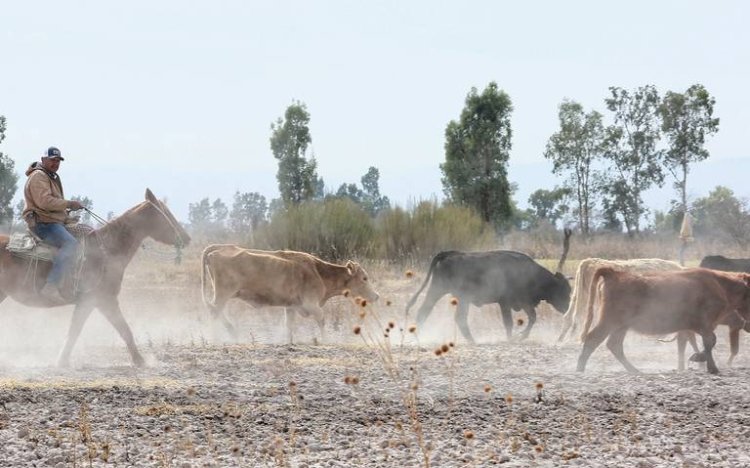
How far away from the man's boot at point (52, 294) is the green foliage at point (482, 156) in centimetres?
3978

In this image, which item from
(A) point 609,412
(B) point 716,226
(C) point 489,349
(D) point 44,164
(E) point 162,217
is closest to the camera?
(A) point 609,412

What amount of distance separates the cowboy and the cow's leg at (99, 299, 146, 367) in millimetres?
631

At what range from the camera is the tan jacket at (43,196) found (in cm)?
1389

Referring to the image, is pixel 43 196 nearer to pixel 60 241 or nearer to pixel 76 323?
pixel 60 241

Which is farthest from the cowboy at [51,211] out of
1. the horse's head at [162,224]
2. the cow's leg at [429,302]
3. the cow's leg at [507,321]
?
the cow's leg at [507,321]

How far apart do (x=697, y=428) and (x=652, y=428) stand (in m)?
0.39

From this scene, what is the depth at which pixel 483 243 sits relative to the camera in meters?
35.8

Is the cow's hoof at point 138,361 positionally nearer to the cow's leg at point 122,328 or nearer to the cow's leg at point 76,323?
the cow's leg at point 122,328

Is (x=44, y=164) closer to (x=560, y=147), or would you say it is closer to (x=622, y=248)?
(x=622, y=248)

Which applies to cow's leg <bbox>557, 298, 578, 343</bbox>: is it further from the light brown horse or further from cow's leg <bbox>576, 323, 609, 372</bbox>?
the light brown horse

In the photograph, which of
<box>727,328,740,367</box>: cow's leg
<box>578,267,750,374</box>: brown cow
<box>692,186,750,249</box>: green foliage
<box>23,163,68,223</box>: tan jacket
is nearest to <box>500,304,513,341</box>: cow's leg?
<box>727,328,740,367</box>: cow's leg

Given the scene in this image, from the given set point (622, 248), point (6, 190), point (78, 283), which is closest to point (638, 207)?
point (622, 248)

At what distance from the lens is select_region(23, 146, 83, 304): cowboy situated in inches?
548

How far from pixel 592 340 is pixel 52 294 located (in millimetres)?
6501
